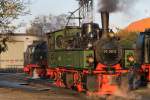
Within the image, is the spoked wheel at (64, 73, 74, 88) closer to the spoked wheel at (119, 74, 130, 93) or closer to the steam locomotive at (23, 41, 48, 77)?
the spoked wheel at (119, 74, 130, 93)

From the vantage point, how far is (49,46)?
1107 inches

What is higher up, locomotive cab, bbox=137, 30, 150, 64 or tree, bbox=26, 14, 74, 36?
tree, bbox=26, 14, 74, 36

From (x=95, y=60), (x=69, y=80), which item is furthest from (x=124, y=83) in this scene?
(x=69, y=80)

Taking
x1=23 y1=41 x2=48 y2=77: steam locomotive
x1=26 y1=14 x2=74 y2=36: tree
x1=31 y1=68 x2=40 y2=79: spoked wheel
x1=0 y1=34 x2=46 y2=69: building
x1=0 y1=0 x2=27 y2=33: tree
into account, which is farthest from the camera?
x1=26 y1=14 x2=74 y2=36: tree

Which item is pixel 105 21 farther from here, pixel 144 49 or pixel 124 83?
pixel 144 49

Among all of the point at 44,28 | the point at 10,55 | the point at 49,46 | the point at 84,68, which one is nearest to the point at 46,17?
the point at 44,28

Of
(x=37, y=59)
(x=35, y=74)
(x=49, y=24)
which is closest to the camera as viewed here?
(x=37, y=59)

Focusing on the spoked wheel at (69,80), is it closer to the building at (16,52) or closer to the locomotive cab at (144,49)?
the locomotive cab at (144,49)

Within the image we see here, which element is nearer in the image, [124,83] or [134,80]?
[124,83]

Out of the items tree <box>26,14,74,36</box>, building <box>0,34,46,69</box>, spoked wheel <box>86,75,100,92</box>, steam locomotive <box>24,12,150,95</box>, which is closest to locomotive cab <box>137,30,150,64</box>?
steam locomotive <box>24,12,150,95</box>

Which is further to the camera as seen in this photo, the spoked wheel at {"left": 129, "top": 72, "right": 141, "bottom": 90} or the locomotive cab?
the locomotive cab

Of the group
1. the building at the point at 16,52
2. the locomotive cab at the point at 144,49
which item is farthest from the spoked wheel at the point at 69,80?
the building at the point at 16,52

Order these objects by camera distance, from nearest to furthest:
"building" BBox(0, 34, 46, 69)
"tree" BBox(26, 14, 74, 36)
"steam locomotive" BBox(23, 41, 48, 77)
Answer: "steam locomotive" BBox(23, 41, 48, 77) → "building" BBox(0, 34, 46, 69) → "tree" BBox(26, 14, 74, 36)

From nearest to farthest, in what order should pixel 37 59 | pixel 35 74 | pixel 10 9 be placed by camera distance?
1. pixel 10 9
2. pixel 37 59
3. pixel 35 74
